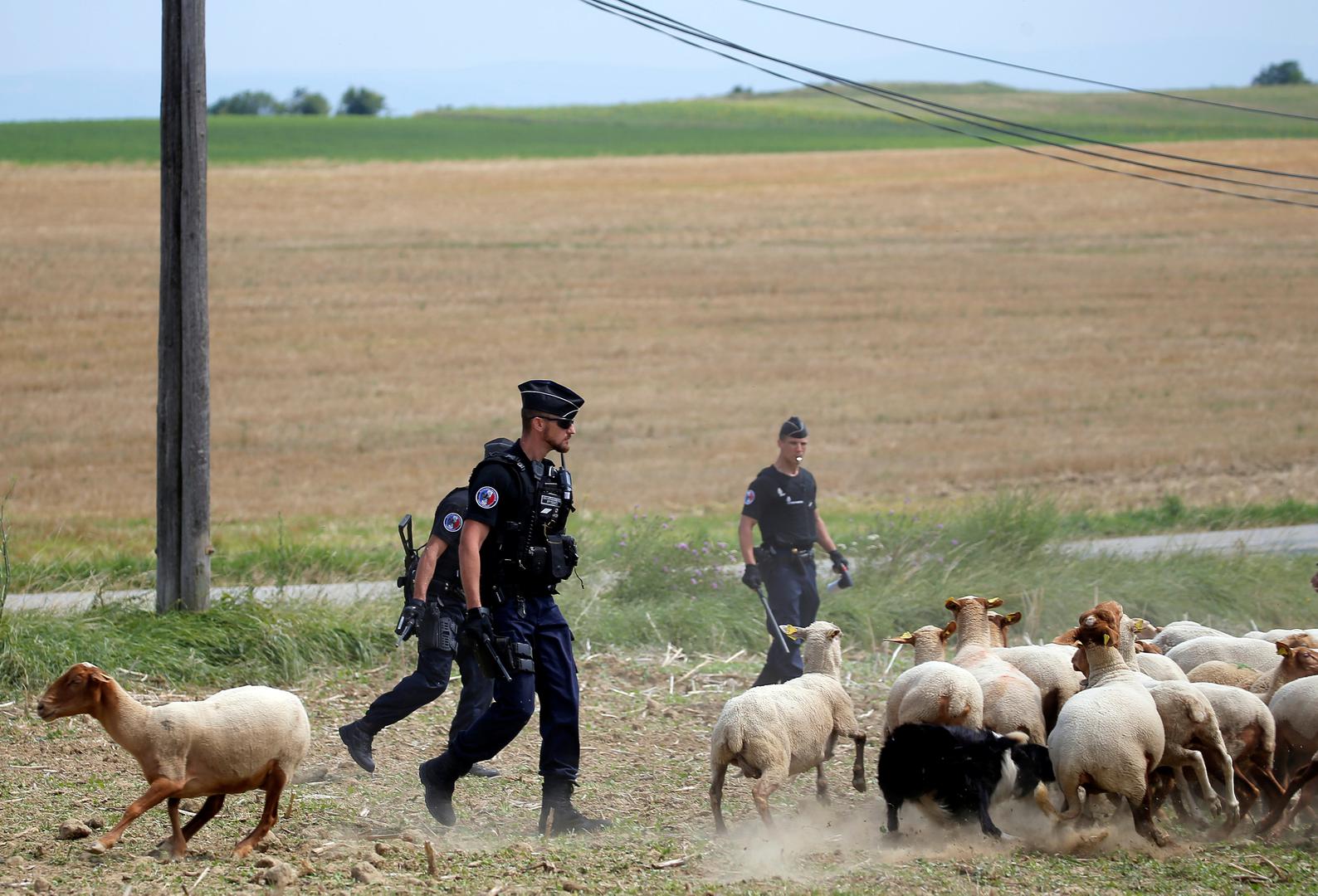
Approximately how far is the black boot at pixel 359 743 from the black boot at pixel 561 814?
124cm

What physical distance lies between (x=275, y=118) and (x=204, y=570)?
70940 millimetres

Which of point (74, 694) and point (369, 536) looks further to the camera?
point (369, 536)

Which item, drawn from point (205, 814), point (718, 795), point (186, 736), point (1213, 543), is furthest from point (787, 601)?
point (1213, 543)

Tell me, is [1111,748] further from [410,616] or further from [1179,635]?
[410,616]

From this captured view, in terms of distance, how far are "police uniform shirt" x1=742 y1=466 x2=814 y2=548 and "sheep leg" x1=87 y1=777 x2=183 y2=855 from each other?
4.97 meters

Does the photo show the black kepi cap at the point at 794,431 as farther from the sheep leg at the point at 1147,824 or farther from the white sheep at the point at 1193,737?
the sheep leg at the point at 1147,824

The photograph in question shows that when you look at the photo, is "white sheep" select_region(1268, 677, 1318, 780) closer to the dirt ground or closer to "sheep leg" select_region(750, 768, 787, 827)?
the dirt ground

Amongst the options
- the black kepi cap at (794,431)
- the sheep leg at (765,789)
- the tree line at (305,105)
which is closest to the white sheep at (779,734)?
the sheep leg at (765,789)

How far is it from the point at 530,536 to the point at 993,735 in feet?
7.83

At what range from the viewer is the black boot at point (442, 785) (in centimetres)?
Answer: 650

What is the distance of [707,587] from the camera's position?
11711 millimetres

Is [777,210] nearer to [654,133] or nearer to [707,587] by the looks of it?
[654,133]

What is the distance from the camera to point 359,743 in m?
7.26

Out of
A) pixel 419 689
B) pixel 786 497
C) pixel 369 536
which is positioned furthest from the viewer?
pixel 369 536
